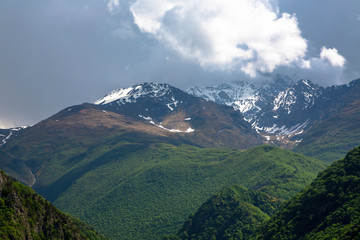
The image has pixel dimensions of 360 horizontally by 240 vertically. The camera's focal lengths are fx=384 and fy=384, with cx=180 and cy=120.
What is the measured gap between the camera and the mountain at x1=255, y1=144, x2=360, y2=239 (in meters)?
144

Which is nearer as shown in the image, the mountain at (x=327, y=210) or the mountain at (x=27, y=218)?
the mountain at (x=27, y=218)

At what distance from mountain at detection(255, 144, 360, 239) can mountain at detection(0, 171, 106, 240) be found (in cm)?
9154

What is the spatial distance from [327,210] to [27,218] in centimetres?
11757

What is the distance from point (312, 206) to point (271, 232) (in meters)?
24.1

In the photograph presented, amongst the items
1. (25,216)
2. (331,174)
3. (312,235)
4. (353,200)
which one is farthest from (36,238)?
(331,174)

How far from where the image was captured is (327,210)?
160375mm

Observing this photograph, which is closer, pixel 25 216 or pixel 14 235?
pixel 14 235

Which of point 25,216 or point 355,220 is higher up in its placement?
point 25,216

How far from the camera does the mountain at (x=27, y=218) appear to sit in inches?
4528

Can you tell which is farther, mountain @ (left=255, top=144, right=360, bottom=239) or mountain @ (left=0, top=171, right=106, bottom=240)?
mountain @ (left=255, top=144, right=360, bottom=239)

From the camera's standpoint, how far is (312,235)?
152750 millimetres

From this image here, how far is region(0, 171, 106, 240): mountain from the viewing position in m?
115

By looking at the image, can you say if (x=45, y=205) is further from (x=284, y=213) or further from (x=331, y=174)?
(x=331, y=174)

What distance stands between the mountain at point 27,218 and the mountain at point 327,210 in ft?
300
